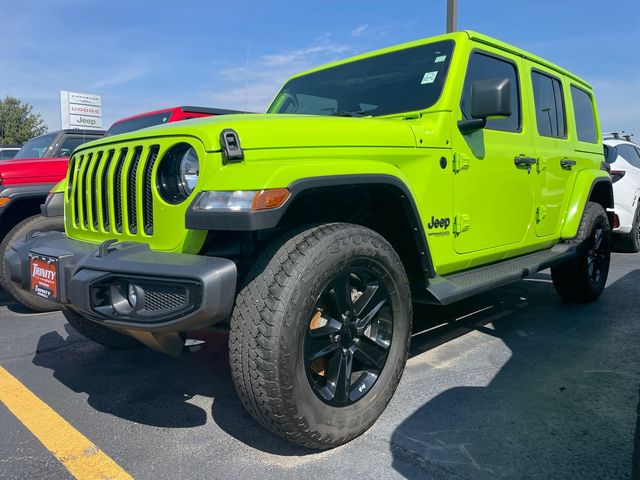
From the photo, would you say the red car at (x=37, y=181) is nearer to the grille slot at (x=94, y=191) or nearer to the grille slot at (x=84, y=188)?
the grille slot at (x=84, y=188)

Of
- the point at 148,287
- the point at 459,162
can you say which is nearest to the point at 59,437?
the point at 148,287

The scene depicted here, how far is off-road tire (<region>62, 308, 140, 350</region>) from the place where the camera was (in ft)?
10.1

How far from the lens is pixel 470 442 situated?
7.57ft

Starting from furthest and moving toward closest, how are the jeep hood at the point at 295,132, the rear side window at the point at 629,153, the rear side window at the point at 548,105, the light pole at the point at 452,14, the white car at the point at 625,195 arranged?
the rear side window at the point at 629,153 → the white car at the point at 625,195 → the light pole at the point at 452,14 → the rear side window at the point at 548,105 → the jeep hood at the point at 295,132

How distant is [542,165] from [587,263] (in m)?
1.22

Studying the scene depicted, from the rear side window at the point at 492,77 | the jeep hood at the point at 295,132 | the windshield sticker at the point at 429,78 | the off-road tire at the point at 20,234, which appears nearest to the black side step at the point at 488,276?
the jeep hood at the point at 295,132

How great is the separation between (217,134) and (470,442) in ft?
5.66

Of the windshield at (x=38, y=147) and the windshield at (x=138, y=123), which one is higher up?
the windshield at (x=138, y=123)

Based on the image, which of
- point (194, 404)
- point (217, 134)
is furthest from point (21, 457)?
point (217, 134)

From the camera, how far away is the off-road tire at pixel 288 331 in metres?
1.96

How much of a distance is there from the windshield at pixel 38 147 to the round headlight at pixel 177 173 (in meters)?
4.57

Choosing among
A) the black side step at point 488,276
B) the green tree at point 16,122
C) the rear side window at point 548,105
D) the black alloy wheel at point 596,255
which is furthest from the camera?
the green tree at point 16,122

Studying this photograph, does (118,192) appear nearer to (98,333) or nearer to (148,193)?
(148,193)

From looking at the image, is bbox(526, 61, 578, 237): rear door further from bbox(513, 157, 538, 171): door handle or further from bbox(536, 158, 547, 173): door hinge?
bbox(513, 157, 538, 171): door handle
